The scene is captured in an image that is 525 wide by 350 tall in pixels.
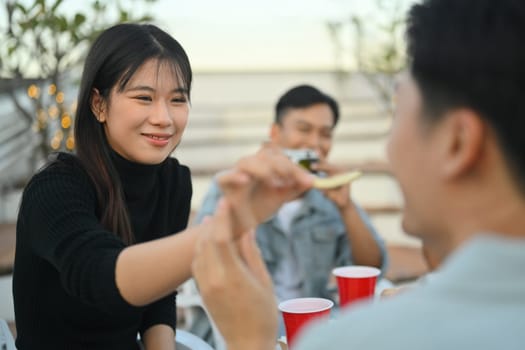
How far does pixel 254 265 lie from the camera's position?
0.91 m

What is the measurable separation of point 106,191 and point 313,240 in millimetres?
1138

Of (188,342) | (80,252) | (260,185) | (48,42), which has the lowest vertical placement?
(188,342)

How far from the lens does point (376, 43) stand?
216 inches

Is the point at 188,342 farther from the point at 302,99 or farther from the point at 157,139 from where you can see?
the point at 302,99

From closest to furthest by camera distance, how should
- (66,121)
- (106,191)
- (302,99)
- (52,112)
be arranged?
1. (106,191)
2. (302,99)
3. (66,121)
4. (52,112)

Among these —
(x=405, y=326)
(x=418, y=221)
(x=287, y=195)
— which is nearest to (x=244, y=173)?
(x=287, y=195)

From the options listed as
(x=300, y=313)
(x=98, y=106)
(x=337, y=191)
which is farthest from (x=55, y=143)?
(x=300, y=313)

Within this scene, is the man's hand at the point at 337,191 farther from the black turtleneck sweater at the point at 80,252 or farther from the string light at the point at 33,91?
the string light at the point at 33,91

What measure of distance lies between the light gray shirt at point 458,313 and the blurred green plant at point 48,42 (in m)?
2.59

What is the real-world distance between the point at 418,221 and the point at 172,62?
891 millimetres

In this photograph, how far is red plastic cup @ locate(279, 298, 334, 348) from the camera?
1.22 meters

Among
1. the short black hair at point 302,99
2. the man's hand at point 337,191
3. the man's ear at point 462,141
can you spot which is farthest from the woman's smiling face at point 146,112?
the short black hair at point 302,99

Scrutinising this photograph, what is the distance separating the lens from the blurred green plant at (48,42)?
3010 mm

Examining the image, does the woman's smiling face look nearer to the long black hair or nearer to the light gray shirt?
the long black hair
